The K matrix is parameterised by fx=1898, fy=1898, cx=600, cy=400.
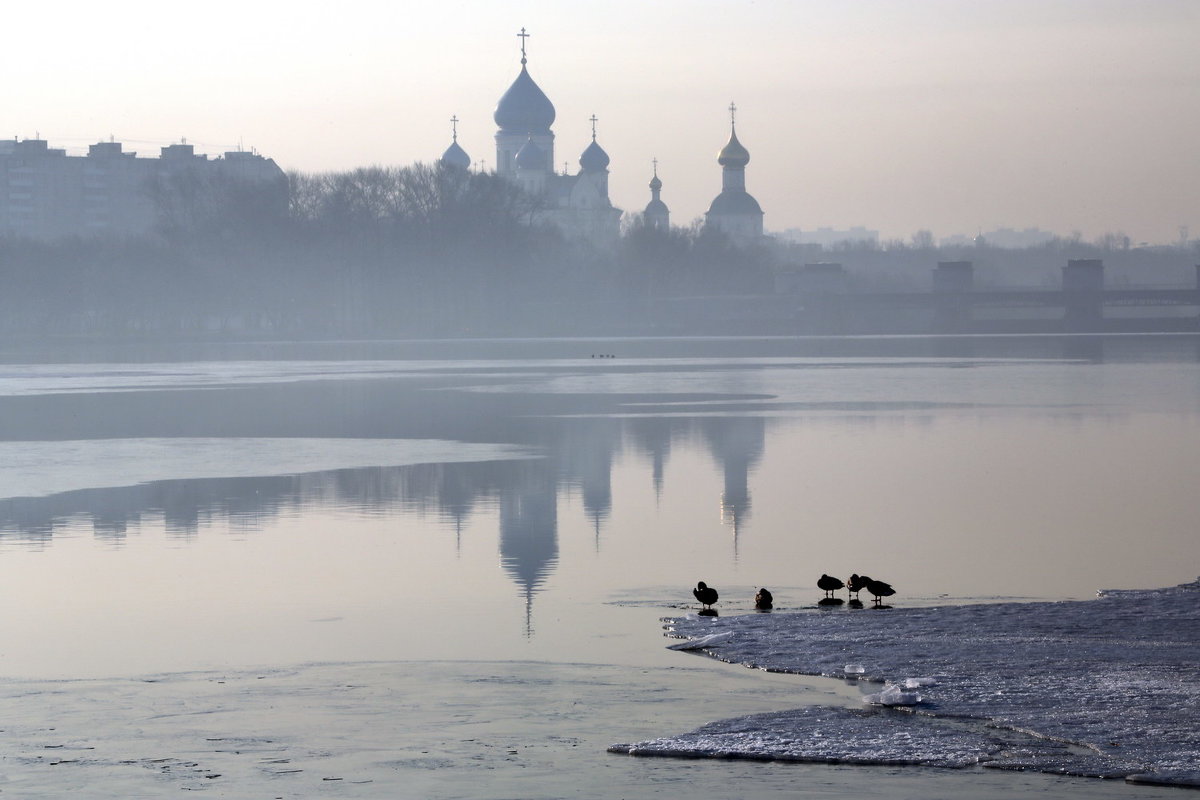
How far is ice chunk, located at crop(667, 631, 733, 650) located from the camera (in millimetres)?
9852

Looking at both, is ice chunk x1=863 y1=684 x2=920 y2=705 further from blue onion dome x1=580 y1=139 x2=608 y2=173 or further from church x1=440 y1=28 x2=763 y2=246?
blue onion dome x1=580 y1=139 x2=608 y2=173

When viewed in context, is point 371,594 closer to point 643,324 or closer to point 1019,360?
point 1019,360

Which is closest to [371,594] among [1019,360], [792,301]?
[1019,360]

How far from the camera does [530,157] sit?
114 meters

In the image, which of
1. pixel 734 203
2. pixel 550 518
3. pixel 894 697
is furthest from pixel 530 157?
pixel 894 697

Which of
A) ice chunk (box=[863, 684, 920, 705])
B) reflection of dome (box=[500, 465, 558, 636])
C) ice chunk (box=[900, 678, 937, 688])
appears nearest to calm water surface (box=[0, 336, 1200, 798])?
reflection of dome (box=[500, 465, 558, 636])

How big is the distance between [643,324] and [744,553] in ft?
251

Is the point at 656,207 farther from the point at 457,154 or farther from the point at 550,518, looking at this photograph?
the point at 550,518

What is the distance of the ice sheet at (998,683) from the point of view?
7.67 metres

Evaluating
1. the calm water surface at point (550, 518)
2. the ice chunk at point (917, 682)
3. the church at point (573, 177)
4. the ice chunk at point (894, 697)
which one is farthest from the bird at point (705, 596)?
the church at point (573, 177)

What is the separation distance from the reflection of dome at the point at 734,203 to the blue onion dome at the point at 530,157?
1125 inches

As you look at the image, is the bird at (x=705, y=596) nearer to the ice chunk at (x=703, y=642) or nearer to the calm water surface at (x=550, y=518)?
the calm water surface at (x=550, y=518)

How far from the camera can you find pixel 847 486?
17656 mm

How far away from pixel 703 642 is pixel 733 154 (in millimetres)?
129851
